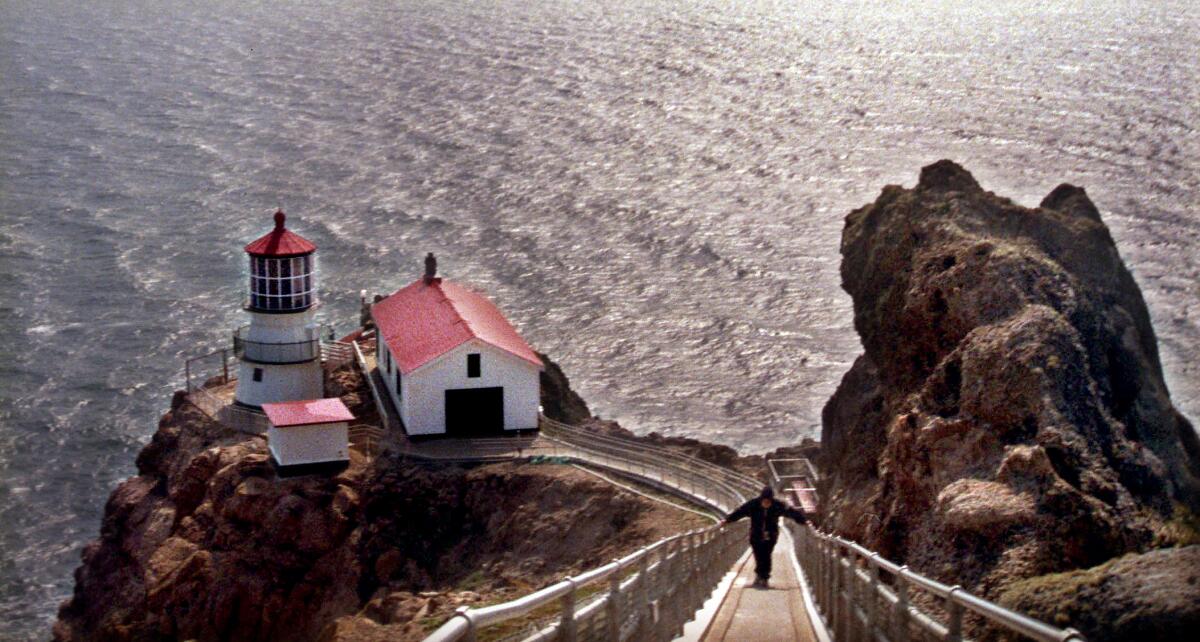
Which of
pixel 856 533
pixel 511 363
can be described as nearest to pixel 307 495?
pixel 511 363

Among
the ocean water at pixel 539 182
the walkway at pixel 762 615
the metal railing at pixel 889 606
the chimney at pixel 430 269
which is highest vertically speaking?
the ocean water at pixel 539 182

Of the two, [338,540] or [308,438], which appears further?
[308,438]

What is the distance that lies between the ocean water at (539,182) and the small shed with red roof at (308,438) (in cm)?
1117

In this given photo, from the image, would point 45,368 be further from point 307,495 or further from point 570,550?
point 570,550

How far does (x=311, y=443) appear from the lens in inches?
1534

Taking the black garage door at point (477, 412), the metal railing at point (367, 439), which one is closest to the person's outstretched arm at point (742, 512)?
the metal railing at point (367, 439)

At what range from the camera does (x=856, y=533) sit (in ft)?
84.0

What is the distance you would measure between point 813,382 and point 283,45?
8097 centimetres

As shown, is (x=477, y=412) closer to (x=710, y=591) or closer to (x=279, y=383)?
(x=279, y=383)

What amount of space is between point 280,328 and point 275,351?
2.22ft

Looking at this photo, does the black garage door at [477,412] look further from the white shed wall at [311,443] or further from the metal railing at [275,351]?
the metal railing at [275,351]

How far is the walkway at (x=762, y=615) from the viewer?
15219mm

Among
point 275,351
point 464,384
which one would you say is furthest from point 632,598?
point 275,351

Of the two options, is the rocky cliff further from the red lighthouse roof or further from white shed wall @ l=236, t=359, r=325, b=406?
the red lighthouse roof
